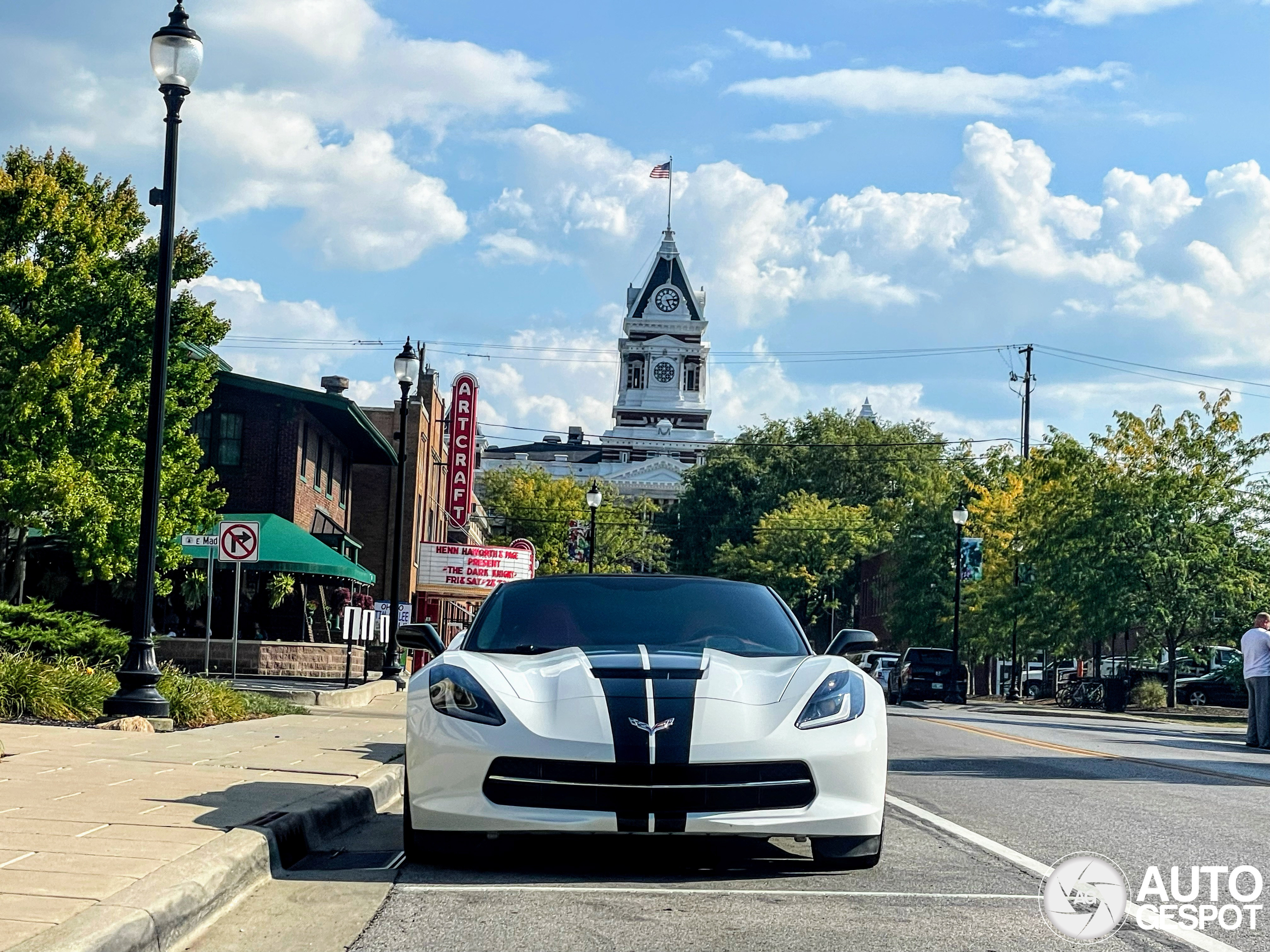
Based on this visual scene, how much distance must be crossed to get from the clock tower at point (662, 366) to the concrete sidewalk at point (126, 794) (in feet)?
480

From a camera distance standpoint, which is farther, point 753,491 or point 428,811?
point 753,491

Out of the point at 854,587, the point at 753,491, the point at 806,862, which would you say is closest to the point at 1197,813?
the point at 806,862

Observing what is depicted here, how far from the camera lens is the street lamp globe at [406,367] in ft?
92.4

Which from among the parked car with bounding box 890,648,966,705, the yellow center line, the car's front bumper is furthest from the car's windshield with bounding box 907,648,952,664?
the car's front bumper

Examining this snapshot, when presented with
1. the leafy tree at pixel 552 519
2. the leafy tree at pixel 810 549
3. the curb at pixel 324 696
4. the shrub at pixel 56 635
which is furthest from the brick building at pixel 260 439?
the leafy tree at pixel 810 549

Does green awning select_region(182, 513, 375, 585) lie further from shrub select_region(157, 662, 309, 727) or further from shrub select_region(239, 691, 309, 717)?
shrub select_region(157, 662, 309, 727)

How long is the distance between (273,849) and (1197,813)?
251 inches

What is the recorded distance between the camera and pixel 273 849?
23.2ft

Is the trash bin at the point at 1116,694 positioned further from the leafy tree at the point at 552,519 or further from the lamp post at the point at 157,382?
the leafy tree at the point at 552,519

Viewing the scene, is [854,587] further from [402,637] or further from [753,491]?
[402,637]

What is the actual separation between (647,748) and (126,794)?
3540mm

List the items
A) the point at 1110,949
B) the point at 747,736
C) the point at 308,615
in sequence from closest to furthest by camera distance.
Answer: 1. the point at 1110,949
2. the point at 747,736
3. the point at 308,615

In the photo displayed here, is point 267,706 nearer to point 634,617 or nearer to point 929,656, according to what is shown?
point 634,617

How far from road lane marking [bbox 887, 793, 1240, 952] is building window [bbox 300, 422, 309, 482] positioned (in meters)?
27.7
